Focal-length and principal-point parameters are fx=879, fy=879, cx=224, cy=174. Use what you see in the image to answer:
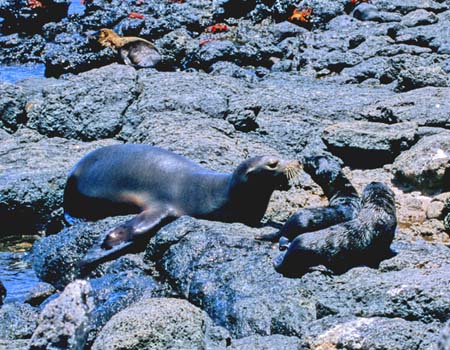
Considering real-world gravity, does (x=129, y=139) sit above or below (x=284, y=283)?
below

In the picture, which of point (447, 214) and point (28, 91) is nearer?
point (447, 214)

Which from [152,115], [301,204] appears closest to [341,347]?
[301,204]

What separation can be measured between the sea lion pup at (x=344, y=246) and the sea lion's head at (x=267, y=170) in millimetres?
734

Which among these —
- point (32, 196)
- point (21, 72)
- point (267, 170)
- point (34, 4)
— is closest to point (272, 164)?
point (267, 170)

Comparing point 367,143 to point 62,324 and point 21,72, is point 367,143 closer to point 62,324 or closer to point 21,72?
point 62,324

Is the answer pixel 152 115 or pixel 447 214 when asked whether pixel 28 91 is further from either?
pixel 447 214

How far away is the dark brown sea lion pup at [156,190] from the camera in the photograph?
23.5 ft

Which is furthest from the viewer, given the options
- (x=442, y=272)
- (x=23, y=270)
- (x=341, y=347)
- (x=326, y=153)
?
(x=326, y=153)

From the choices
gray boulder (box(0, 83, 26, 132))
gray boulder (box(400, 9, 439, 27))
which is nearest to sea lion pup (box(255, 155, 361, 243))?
gray boulder (box(0, 83, 26, 132))

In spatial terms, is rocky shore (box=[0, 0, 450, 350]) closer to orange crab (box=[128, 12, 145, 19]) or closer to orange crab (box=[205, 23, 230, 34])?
orange crab (box=[205, 23, 230, 34])

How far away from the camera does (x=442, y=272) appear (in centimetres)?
547

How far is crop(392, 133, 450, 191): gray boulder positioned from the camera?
9156mm

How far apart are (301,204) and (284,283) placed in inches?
99.7

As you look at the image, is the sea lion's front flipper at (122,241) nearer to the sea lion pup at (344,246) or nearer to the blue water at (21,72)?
the sea lion pup at (344,246)
